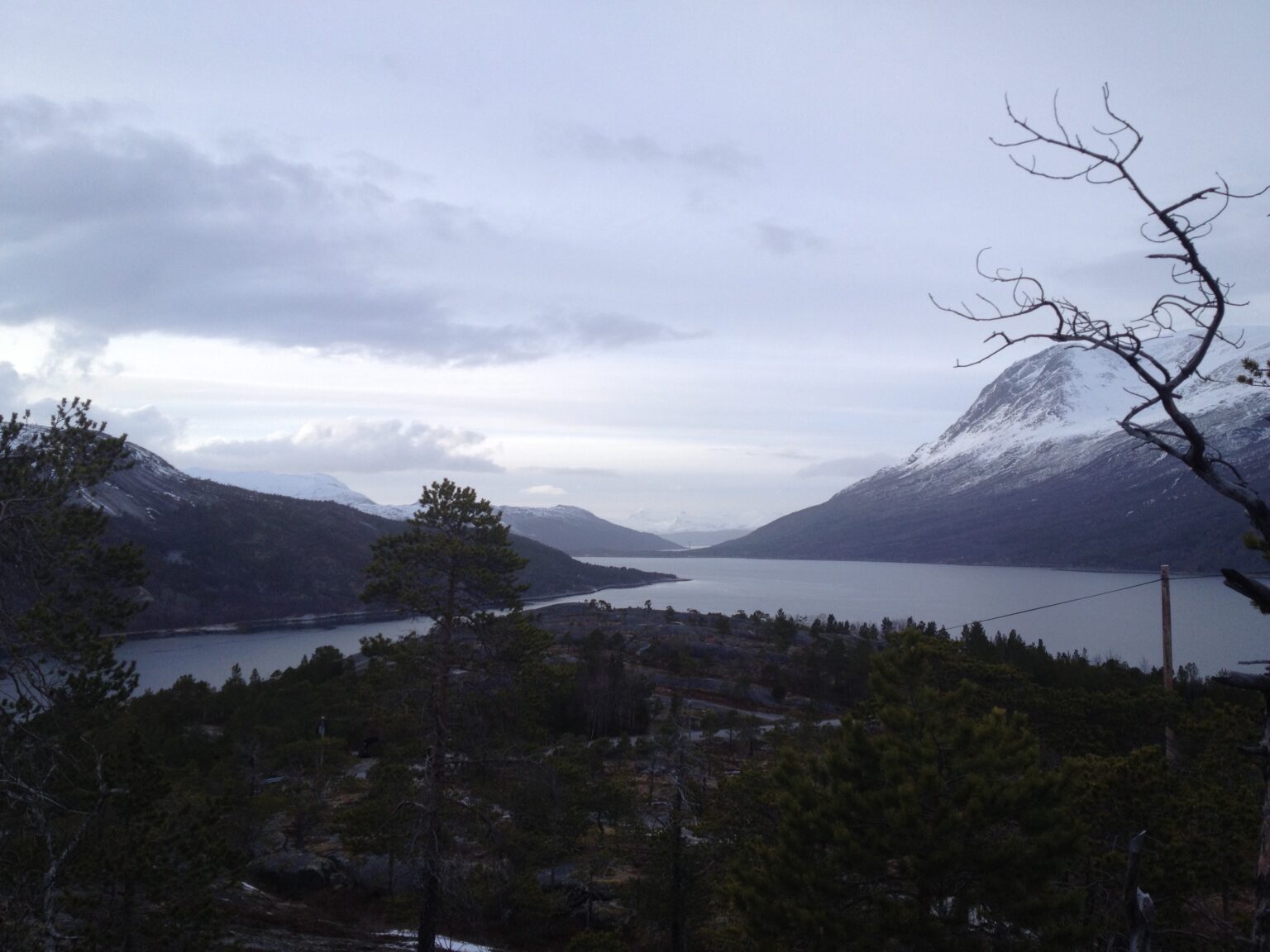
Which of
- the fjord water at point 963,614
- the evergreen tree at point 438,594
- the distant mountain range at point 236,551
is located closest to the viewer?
the evergreen tree at point 438,594

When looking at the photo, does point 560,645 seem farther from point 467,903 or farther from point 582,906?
point 467,903

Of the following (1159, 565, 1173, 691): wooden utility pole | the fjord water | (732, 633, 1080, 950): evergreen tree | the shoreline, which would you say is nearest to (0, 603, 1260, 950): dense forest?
(732, 633, 1080, 950): evergreen tree

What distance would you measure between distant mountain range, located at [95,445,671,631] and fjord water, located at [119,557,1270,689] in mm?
10205

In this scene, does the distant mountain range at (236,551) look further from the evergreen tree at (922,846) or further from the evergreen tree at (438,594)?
the evergreen tree at (922,846)

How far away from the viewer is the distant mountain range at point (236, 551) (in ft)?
291

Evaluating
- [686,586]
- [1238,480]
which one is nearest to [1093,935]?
[1238,480]

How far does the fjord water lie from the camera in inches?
2025

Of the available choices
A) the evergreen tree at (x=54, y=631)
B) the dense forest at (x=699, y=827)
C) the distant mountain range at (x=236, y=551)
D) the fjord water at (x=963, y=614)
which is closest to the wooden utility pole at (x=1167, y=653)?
the dense forest at (x=699, y=827)

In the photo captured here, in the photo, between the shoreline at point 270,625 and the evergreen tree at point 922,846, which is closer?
the evergreen tree at point 922,846

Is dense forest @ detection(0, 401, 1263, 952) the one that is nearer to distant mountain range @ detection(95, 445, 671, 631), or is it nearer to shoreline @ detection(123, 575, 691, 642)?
shoreline @ detection(123, 575, 691, 642)

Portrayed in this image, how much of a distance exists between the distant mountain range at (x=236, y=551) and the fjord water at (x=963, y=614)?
402 inches

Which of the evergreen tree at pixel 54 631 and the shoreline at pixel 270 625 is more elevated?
the evergreen tree at pixel 54 631

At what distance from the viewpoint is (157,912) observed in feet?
27.0

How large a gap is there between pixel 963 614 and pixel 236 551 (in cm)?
8280
